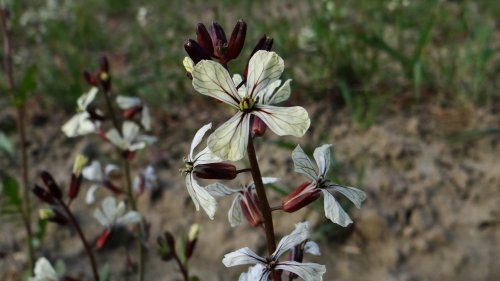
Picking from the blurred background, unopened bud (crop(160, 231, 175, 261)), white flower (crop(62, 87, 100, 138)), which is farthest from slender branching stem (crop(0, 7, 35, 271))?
unopened bud (crop(160, 231, 175, 261))

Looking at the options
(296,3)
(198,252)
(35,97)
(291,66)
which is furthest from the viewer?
(296,3)

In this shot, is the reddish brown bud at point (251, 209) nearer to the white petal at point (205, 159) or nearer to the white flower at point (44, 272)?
the white petal at point (205, 159)

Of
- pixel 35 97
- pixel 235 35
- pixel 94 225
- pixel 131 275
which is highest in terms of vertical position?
pixel 235 35

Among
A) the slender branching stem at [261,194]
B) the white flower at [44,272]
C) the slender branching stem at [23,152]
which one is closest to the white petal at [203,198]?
the slender branching stem at [261,194]

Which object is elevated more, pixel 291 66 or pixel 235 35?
pixel 235 35

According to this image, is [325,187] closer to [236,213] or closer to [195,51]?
[236,213]

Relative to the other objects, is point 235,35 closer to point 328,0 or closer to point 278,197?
point 278,197

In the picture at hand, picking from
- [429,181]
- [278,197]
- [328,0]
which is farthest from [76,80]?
[429,181]
